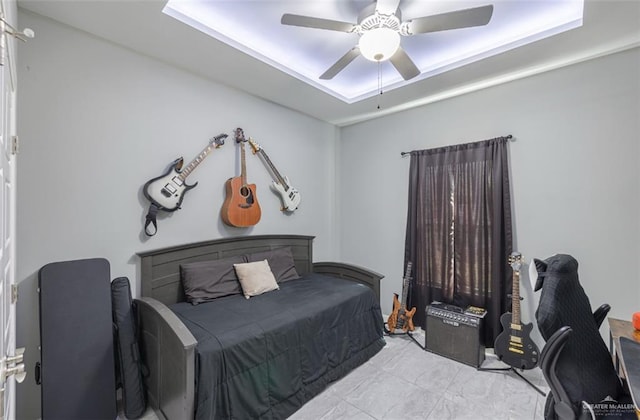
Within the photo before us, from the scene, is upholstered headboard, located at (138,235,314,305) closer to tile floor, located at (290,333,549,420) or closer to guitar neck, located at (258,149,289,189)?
guitar neck, located at (258,149,289,189)

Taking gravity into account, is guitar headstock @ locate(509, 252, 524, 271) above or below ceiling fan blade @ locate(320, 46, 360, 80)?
Answer: below

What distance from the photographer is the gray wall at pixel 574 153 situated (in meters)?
2.20

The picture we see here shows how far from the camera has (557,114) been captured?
8.18ft

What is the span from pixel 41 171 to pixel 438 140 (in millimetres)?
3414

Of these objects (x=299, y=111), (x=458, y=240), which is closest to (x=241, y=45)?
(x=299, y=111)

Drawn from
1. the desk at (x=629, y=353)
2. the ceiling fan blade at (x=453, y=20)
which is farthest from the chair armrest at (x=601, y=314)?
the ceiling fan blade at (x=453, y=20)

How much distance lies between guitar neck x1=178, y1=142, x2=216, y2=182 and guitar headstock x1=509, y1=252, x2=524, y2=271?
2.89 meters

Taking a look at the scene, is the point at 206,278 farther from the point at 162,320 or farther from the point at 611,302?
the point at 611,302

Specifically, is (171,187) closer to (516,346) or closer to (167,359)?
(167,359)

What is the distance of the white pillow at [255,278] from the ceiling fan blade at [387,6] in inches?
86.1

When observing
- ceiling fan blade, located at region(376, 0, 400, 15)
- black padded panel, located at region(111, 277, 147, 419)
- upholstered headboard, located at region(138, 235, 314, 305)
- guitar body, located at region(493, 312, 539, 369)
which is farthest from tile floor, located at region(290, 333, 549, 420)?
ceiling fan blade, located at region(376, 0, 400, 15)

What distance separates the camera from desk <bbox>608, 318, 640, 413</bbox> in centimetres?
111

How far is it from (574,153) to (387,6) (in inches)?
79.4

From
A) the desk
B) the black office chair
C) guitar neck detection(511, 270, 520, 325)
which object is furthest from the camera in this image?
guitar neck detection(511, 270, 520, 325)
